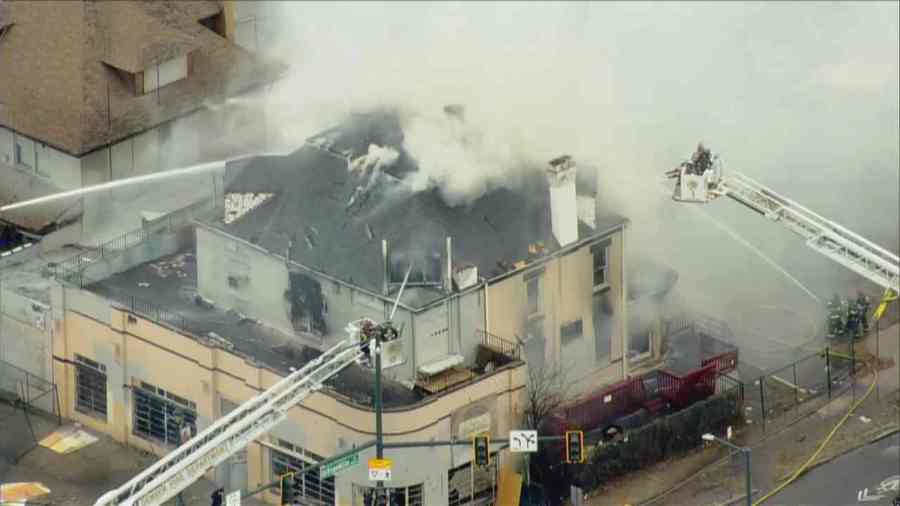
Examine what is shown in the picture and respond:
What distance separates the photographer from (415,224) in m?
92.8

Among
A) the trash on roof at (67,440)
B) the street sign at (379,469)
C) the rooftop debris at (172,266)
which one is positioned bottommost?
the trash on roof at (67,440)

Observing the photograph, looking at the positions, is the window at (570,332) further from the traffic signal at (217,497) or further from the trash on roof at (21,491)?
the trash on roof at (21,491)

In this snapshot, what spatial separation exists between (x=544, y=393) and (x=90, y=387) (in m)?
13.3

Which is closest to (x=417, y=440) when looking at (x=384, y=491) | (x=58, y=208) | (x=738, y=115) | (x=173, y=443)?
(x=384, y=491)

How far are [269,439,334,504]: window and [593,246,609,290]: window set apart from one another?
10.8 metres

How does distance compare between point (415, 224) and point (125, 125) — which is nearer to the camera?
point (415, 224)

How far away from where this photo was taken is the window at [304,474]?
90.5 m

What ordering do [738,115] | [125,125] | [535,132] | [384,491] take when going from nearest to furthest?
[384,491] → [535,132] → [125,125] → [738,115]

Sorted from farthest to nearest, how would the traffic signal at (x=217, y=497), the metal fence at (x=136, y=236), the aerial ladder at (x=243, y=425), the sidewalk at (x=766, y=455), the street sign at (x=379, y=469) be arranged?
the metal fence at (x=136, y=236), the sidewalk at (x=766, y=455), the traffic signal at (x=217, y=497), the street sign at (x=379, y=469), the aerial ladder at (x=243, y=425)

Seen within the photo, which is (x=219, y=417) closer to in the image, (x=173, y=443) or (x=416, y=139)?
(x=173, y=443)

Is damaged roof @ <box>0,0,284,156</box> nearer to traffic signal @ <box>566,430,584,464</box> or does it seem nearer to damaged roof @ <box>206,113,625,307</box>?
damaged roof @ <box>206,113,625,307</box>

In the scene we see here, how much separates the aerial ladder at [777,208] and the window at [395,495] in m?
11.2

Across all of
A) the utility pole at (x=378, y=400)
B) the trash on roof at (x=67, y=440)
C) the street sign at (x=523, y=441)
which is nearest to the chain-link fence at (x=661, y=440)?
the street sign at (x=523, y=441)

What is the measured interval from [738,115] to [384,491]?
91.0 feet
